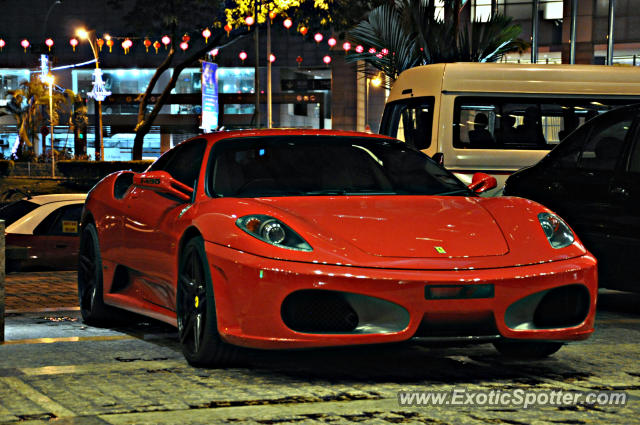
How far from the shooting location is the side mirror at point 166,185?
22.6 feet

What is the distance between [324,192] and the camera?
22.2ft

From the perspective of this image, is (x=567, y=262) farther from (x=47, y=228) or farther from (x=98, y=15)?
(x=98, y=15)

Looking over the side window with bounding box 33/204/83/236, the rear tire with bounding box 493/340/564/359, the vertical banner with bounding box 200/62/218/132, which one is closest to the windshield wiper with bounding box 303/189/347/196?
the rear tire with bounding box 493/340/564/359

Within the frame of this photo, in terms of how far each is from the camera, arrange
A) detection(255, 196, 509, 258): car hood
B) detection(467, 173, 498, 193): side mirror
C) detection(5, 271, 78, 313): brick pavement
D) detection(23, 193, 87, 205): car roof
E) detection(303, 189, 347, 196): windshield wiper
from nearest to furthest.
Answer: detection(255, 196, 509, 258): car hood
detection(303, 189, 347, 196): windshield wiper
detection(467, 173, 498, 193): side mirror
detection(5, 271, 78, 313): brick pavement
detection(23, 193, 87, 205): car roof

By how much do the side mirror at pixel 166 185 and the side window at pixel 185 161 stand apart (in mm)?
216

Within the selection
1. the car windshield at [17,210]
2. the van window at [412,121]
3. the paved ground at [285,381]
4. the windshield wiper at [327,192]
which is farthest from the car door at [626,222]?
the van window at [412,121]

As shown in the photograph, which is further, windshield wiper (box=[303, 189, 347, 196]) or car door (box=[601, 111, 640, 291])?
car door (box=[601, 111, 640, 291])

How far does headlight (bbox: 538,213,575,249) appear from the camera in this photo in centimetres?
629

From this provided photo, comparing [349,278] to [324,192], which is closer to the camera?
[349,278]

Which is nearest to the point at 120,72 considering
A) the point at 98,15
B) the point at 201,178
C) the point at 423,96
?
the point at 98,15

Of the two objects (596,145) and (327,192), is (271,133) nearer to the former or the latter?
(327,192)

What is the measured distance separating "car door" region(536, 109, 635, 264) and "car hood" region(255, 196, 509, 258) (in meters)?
2.39

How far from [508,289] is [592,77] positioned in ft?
38.7

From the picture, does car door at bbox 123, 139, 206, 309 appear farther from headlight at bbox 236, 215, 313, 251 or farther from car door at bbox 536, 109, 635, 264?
car door at bbox 536, 109, 635, 264
